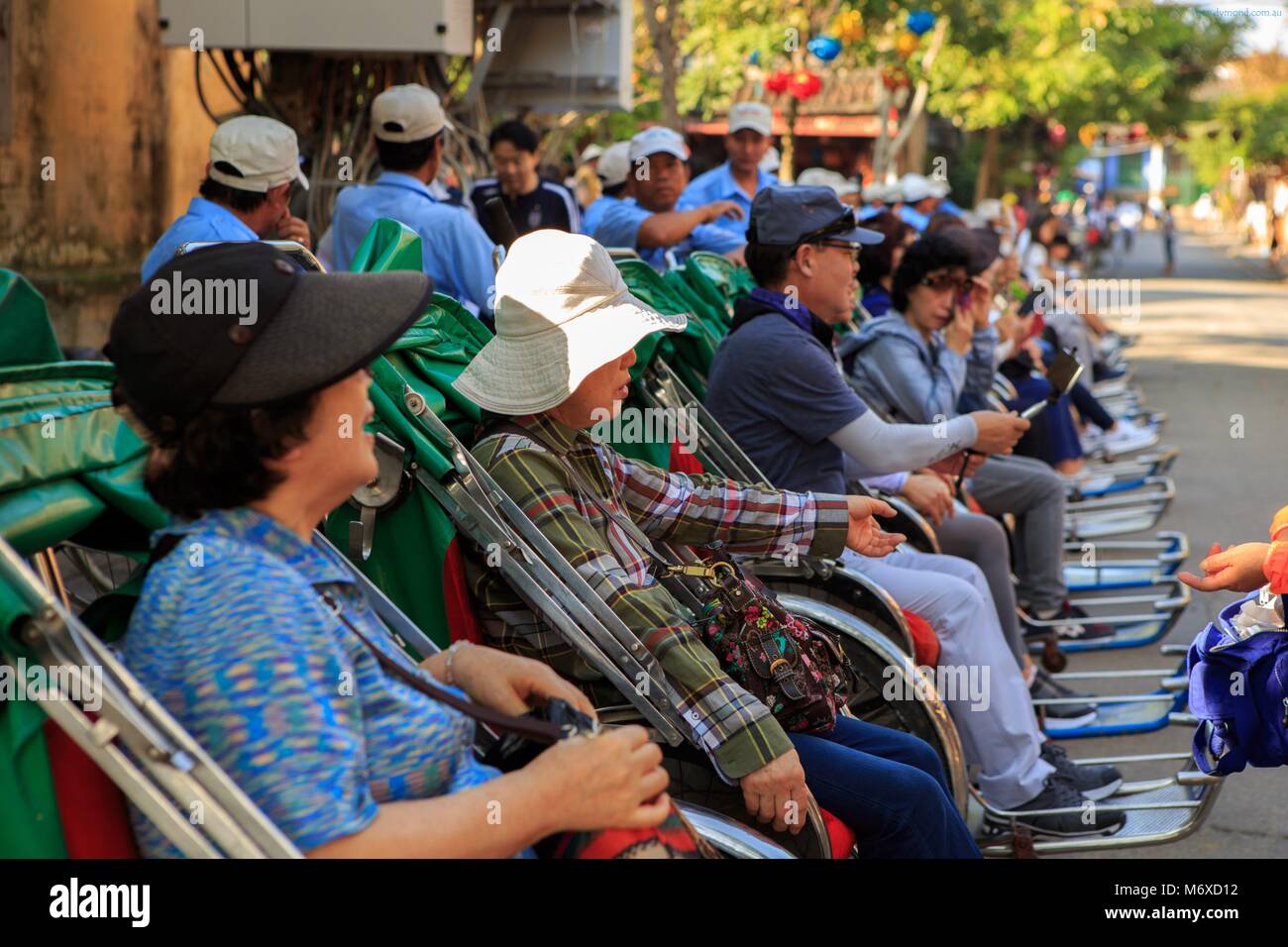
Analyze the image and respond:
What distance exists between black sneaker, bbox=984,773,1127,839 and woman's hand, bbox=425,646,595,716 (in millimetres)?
1968

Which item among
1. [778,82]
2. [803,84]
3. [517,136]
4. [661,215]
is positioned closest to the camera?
[661,215]

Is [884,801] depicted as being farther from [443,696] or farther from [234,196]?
[234,196]

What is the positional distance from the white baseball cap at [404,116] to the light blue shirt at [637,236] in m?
1.35

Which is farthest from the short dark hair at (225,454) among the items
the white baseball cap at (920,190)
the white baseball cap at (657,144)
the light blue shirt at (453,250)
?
the white baseball cap at (920,190)

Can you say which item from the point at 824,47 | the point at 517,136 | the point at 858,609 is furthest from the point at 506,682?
the point at 824,47

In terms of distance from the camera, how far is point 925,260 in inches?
215

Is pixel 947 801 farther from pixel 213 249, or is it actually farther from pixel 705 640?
pixel 213 249

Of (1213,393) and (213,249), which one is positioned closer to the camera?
(213,249)

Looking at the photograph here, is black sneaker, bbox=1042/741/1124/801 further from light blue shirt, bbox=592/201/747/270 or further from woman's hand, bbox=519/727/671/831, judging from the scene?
light blue shirt, bbox=592/201/747/270

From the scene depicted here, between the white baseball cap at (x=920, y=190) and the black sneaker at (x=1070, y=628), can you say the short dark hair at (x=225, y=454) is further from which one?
the white baseball cap at (x=920, y=190)

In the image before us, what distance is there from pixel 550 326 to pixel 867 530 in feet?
3.27

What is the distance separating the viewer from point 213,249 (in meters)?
2.02

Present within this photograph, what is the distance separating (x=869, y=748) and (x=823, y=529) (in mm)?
604

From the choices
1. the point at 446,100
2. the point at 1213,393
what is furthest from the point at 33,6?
the point at 1213,393
